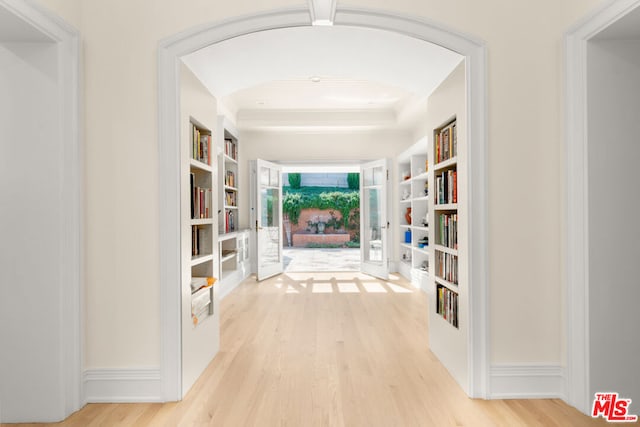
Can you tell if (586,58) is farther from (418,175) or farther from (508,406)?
(418,175)

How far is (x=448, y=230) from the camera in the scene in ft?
9.66

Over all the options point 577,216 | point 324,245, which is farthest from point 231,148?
point 324,245

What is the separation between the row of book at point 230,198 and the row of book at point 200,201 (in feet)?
10.3

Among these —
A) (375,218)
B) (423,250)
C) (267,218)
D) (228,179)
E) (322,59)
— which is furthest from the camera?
(375,218)

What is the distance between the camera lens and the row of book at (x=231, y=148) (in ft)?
21.3

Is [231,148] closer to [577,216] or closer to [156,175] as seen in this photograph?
[156,175]

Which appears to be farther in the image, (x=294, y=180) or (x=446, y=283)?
(x=294, y=180)

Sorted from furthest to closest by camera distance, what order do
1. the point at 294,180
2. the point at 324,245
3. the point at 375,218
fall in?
the point at 294,180 → the point at 324,245 → the point at 375,218

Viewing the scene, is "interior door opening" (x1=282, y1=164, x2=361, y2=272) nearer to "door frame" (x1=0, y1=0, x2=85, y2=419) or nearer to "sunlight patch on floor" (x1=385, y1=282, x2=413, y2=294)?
"sunlight patch on floor" (x1=385, y1=282, x2=413, y2=294)

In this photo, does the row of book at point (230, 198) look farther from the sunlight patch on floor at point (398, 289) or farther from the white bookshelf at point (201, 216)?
the white bookshelf at point (201, 216)

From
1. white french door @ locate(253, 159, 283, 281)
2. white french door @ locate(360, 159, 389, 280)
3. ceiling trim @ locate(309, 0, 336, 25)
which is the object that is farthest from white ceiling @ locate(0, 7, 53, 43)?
white french door @ locate(360, 159, 389, 280)

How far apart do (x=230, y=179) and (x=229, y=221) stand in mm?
777

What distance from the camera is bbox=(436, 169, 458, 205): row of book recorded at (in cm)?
283

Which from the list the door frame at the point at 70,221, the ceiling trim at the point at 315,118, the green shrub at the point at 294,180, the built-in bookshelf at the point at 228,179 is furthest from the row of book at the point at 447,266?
the green shrub at the point at 294,180
